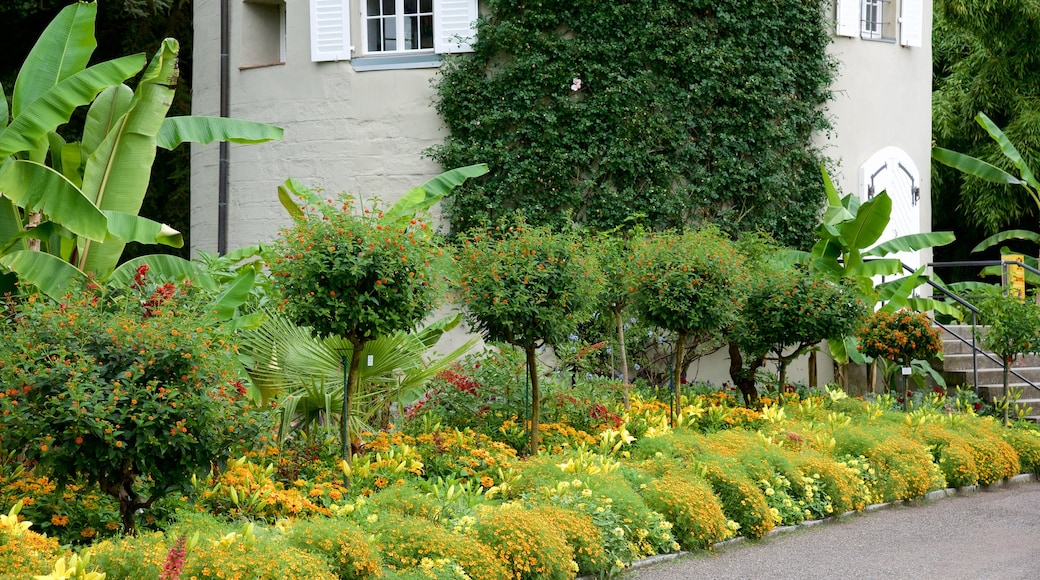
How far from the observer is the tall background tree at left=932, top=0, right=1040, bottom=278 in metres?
23.2

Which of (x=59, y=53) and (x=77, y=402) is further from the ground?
(x=59, y=53)

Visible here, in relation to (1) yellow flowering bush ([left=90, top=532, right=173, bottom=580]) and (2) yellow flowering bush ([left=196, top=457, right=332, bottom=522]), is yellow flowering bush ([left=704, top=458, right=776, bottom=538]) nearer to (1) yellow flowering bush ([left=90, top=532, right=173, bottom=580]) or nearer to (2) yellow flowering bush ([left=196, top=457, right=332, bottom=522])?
(2) yellow flowering bush ([left=196, top=457, right=332, bottom=522])

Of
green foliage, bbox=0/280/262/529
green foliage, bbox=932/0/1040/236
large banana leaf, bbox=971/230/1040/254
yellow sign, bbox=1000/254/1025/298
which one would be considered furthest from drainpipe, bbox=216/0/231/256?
green foliage, bbox=932/0/1040/236

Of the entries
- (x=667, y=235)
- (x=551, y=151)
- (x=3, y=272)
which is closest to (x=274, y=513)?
(x=3, y=272)

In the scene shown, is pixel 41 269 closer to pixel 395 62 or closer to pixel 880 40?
pixel 395 62

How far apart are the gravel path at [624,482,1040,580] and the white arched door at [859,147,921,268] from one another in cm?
730

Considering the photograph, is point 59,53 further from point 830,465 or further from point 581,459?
point 830,465

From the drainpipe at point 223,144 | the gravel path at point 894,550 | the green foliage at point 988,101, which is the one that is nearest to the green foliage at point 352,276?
the gravel path at point 894,550

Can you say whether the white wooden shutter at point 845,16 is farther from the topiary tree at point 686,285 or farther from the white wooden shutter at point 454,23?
the topiary tree at point 686,285

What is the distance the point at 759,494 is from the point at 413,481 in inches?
110

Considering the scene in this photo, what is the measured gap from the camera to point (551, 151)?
1520 cm

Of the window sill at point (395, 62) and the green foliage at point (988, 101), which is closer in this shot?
the window sill at point (395, 62)

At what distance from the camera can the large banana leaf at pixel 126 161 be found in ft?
32.2

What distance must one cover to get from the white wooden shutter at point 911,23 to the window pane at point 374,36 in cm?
816
